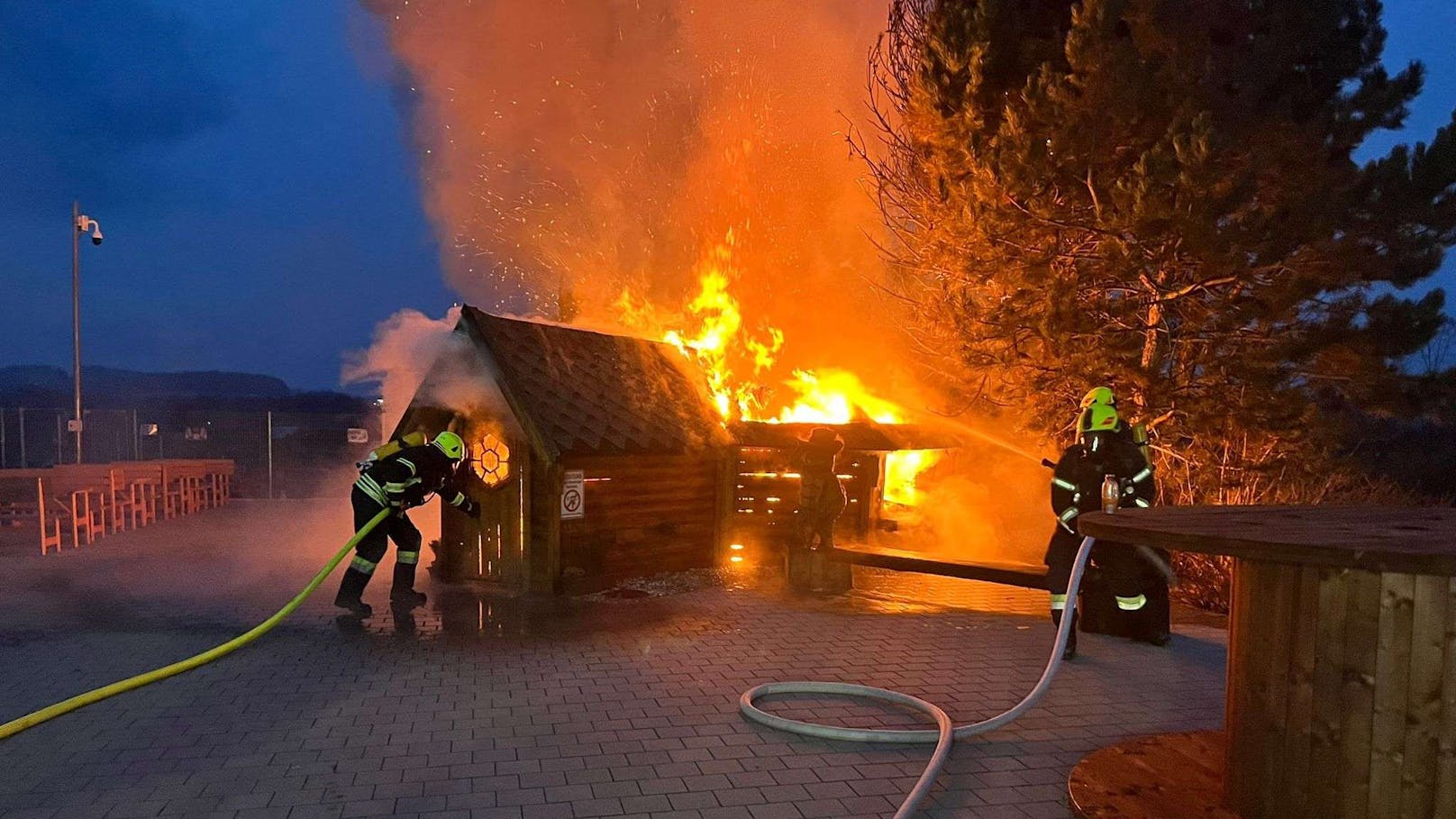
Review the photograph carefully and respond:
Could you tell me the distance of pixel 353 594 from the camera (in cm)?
813

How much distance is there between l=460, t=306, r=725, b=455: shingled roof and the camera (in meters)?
9.30

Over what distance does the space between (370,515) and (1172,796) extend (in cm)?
715

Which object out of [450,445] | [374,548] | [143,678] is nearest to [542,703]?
[143,678]

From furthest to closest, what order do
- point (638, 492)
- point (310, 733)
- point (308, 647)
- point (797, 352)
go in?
1. point (797, 352)
2. point (638, 492)
3. point (308, 647)
4. point (310, 733)

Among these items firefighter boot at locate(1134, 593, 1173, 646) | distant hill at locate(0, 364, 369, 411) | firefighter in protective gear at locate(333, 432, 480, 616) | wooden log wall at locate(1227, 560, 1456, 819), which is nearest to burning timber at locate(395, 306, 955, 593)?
firefighter in protective gear at locate(333, 432, 480, 616)

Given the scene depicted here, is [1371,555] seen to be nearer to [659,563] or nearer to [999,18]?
[659,563]

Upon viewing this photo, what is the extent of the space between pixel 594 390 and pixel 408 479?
274 centimetres

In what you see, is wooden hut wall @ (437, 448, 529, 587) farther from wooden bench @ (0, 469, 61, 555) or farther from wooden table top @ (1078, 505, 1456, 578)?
wooden bench @ (0, 469, 61, 555)

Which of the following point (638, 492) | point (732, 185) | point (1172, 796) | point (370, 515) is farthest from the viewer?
point (732, 185)

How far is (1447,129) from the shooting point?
8.95m

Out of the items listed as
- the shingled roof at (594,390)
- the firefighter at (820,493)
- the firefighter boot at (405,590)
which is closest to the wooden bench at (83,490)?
the firefighter boot at (405,590)

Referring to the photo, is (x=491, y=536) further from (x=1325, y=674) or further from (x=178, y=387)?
(x=178, y=387)

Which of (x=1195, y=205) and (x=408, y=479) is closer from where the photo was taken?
(x=408, y=479)

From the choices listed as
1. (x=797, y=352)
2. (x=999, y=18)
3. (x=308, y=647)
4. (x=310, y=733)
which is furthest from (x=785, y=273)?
(x=310, y=733)
